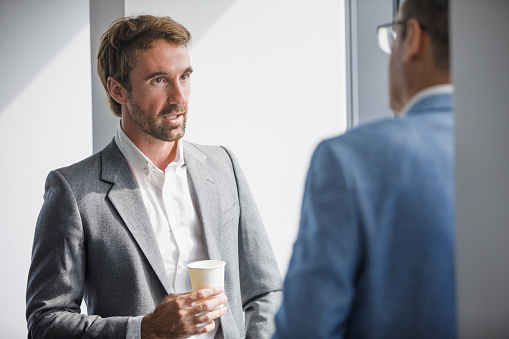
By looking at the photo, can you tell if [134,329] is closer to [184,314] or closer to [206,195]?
[184,314]

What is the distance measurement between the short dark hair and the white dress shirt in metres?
1.05

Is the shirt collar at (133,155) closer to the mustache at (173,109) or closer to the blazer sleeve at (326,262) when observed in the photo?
the mustache at (173,109)

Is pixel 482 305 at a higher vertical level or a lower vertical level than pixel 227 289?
higher

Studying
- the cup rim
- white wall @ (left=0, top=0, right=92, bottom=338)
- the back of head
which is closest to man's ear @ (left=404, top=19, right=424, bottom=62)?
the cup rim

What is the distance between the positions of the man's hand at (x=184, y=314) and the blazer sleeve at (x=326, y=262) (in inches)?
24.3

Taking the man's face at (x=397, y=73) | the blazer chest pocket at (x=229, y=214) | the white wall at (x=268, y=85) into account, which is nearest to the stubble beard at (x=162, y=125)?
the blazer chest pocket at (x=229, y=214)

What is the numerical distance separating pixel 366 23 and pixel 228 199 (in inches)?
40.2

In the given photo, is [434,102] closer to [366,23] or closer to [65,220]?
[65,220]

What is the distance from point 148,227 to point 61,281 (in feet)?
0.93

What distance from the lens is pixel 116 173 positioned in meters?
1.62

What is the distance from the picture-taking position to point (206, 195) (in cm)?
169

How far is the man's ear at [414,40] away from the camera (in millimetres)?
762

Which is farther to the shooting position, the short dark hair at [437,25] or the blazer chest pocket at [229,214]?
the blazer chest pocket at [229,214]

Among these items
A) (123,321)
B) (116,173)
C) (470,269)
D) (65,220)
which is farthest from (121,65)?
(470,269)
